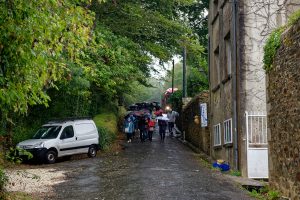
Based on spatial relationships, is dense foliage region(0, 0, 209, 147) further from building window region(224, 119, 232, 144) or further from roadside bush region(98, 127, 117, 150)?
building window region(224, 119, 232, 144)

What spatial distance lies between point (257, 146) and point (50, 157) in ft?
29.7

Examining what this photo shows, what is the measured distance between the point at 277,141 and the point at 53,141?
1103cm

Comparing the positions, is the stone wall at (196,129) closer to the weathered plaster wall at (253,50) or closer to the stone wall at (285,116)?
the weathered plaster wall at (253,50)

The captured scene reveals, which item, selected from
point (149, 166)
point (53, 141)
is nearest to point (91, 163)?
point (53, 141)

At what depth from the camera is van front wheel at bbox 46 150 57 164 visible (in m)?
18.8

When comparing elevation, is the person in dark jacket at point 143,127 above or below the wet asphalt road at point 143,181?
above

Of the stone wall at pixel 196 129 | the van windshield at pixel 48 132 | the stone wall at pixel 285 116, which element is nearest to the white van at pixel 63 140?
the van windshield at pixel 48 132

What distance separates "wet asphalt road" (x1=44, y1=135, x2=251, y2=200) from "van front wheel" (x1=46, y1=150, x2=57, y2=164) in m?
0.52

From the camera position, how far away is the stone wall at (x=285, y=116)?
9.27 m

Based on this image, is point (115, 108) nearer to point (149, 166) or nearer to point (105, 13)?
point (105, 13)

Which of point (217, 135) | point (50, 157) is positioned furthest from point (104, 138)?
point (217, 135)

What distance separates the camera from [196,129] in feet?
85.7

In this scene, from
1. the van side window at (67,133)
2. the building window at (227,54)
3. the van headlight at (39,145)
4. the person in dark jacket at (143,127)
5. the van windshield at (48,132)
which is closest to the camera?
the building window at (227,54)

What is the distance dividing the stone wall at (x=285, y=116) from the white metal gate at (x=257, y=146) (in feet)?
8.55
